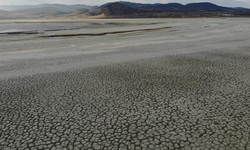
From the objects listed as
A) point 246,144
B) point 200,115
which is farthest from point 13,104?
point 246,144

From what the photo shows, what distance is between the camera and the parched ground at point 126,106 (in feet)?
7.00

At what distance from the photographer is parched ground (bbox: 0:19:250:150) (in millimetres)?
2133

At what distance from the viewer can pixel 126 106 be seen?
2.94m

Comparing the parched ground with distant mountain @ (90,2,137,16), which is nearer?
the parched ground

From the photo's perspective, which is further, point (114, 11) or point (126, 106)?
point (114, 11)

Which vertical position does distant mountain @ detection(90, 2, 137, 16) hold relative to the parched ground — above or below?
above

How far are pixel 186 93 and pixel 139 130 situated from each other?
1444 mm

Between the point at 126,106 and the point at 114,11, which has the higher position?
the point at 114,11

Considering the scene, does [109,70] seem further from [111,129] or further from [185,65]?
[111,129]

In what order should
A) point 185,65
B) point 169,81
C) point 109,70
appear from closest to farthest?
point 169,81, point 109,70, point 185,65

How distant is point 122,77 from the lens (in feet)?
14.1

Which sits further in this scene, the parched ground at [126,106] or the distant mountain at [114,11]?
the distant mountain at [114,11]

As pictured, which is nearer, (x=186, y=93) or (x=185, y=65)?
(x=186, y=93)

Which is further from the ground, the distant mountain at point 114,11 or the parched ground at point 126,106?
the distant mountain at point 114,11
